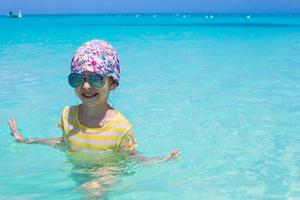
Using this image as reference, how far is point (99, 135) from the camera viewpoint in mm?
3393

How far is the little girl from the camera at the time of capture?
324 cm

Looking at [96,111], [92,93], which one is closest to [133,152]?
[96,111]

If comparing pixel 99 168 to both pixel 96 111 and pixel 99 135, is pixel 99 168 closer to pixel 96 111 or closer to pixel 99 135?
pixel 99 135

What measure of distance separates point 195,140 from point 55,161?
1.58m

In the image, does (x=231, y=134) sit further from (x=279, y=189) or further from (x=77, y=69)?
(x=77, y=69)

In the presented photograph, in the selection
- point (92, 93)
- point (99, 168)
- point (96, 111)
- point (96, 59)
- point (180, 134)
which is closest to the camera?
point (96, 59)

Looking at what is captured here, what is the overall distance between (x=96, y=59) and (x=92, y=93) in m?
0.24

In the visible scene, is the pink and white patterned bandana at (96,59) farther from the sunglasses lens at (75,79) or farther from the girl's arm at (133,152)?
the girl's arm at (133,152)

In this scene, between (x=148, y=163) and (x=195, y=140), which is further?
(x=195, y=140)

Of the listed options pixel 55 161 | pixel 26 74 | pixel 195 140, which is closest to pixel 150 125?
pixel 195 140

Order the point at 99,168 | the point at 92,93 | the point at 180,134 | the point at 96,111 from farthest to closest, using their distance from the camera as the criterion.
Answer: the point at 180,134, the point at 99,168, the point at 96,111, the point at 92,93

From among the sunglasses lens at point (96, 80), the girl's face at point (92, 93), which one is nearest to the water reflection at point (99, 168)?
the girl's face at point (92, 93)

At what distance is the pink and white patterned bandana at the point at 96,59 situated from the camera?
3.22 m

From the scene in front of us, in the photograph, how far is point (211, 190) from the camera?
12.2 ft
